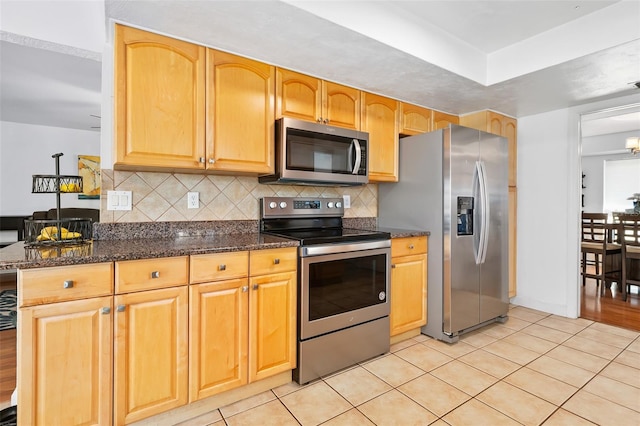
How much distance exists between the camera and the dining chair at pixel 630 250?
383cm

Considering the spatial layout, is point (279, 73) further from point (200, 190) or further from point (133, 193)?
point (133, 193)

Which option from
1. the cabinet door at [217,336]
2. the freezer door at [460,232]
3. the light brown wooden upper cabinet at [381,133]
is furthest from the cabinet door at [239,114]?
the freezer door at [460,232]

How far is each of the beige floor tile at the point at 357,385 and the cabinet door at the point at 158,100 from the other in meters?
1.61

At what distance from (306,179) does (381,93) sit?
1160 millimetres

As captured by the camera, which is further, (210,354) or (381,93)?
(381,93)

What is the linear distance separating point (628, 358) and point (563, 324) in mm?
679

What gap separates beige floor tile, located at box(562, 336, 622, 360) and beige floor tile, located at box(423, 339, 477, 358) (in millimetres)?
816

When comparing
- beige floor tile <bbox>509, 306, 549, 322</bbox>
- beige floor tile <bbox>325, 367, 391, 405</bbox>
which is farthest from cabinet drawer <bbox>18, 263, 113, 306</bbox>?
beige floor tile <bbox>509, 306, 549, 322</bbox>

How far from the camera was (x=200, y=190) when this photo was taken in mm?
2240

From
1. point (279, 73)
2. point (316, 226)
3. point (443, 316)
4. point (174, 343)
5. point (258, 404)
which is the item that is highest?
point (279, 73)

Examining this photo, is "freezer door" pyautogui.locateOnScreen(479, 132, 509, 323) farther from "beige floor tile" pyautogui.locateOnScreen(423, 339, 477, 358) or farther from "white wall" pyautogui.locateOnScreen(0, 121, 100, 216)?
"white wall" pyautogui.locateOnScreen(0, 121, 100, 216)

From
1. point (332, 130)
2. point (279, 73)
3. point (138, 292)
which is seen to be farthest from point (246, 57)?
point (138, 292)

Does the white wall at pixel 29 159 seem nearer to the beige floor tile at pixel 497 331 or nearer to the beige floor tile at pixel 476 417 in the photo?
the beige floor tile at pixel 476 417

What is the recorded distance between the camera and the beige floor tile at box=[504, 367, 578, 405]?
1901 mm
